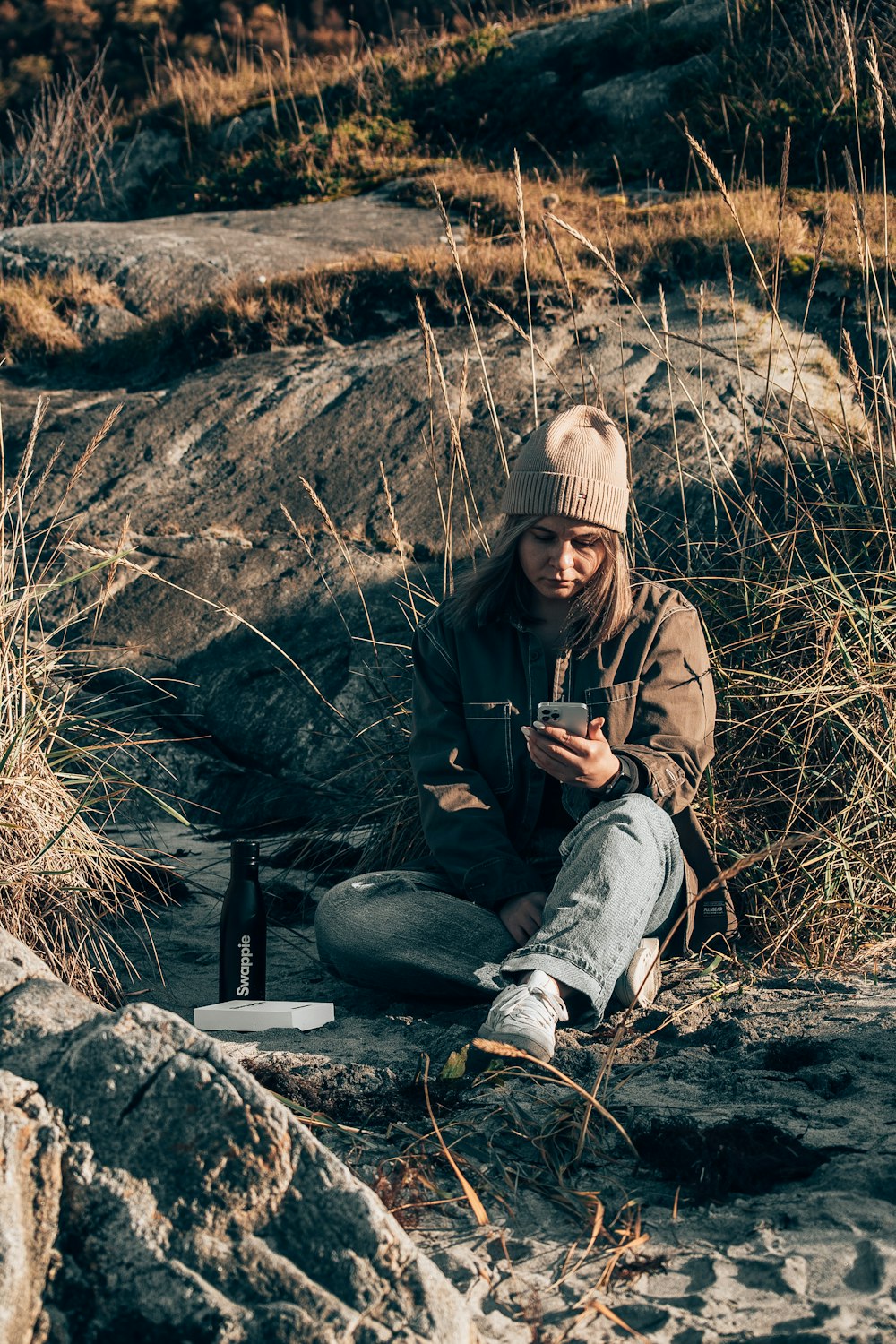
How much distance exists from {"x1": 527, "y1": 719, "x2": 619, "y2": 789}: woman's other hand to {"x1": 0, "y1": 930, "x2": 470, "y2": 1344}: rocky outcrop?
4.21 ft

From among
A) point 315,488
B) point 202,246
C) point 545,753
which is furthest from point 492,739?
point 202,246

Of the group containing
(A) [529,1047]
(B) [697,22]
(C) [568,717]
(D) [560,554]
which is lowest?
(A) [529,1047]

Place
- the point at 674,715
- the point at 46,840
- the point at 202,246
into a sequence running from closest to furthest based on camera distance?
the point at 46,840 → the point at 674,715 → the point at 202,246

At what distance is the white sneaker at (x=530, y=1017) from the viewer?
256 cm

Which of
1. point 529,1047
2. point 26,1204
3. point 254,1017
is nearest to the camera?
point 26,1204

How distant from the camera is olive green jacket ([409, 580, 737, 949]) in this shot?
315cm

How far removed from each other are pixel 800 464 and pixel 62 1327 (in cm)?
366

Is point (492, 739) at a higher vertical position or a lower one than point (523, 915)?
higher

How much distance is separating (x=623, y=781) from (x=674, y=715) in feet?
0.87

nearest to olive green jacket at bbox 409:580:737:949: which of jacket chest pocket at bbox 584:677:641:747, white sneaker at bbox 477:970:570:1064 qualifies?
jacket chest pocket at bbox 584:677:641:747

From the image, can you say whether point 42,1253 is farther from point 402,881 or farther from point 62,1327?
point 402,881

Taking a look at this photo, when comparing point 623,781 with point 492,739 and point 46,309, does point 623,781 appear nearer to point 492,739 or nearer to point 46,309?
point 492,739

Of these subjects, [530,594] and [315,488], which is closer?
[530,594]

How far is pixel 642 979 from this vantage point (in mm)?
2916
